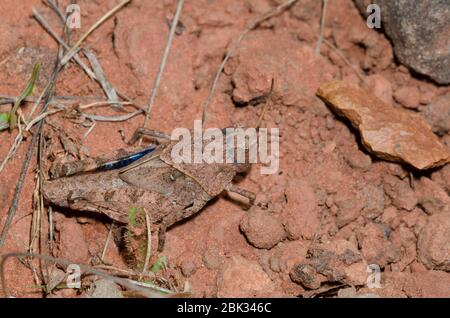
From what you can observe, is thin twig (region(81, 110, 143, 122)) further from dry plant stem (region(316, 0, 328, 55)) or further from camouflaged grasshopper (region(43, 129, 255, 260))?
dry plant stem (region(316, 0, 328, 55))

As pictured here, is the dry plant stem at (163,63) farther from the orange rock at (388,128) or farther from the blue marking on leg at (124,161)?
the orange rock at (388,128)

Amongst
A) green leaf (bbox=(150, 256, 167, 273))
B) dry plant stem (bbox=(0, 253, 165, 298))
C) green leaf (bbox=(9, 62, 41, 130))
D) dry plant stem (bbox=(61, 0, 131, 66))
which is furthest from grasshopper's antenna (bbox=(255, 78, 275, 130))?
green leaf (bbox=(9, 62, 41, 130))

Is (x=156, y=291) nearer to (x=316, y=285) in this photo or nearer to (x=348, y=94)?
(x=316, y=285)

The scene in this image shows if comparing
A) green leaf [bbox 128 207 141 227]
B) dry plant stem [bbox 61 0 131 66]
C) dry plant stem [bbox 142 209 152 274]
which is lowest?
dry plant stem [bbox 142 209 152 274]

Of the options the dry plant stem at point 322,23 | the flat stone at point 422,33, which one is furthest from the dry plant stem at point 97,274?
the flat stone at point 422,33

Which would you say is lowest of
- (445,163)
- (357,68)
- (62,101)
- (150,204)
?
(150,204)
